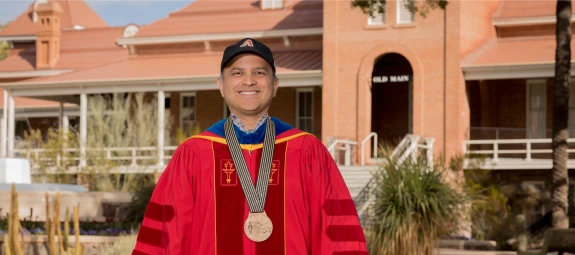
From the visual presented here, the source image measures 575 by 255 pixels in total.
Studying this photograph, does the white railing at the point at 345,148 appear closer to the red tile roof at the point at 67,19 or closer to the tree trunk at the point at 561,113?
the tree trunk at the point at 561,113

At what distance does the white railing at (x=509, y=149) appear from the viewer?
26578 mm

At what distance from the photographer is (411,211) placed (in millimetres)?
14547

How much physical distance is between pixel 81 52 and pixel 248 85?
4135cm

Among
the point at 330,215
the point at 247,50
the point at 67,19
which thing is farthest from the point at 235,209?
the point at 67,19

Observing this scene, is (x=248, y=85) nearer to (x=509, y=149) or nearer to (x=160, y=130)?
(x=509, y=149)

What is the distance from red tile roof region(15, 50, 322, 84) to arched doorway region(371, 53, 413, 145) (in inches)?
77.2

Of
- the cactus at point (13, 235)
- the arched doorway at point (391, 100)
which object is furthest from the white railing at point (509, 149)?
the cactus at point (13, 235)

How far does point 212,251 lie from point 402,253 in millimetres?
9583

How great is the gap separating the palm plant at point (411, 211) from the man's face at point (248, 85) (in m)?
9.39

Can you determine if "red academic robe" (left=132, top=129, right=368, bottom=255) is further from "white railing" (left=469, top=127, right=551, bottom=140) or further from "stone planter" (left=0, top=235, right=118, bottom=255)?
"white railing" (left=469, top=127, right=551, bottom=140)

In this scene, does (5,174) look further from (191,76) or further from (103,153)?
(191,76)

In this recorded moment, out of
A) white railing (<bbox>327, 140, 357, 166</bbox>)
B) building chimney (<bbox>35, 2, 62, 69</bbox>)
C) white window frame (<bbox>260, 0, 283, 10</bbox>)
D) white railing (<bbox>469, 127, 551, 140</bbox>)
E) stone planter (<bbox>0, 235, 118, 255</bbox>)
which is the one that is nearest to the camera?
stone planter (<bbox>0, 235, 118, 255</bbox>)

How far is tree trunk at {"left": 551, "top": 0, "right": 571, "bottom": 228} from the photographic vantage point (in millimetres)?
18531

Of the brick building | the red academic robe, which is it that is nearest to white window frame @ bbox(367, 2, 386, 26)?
the brick building
